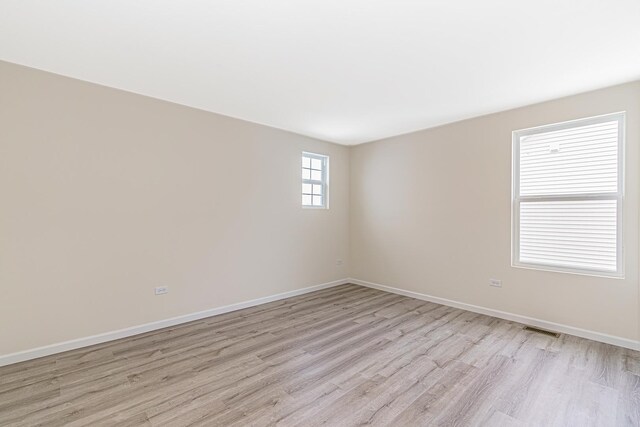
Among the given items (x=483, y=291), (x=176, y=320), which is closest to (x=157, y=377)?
(x=176, y=320)

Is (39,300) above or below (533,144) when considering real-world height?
below

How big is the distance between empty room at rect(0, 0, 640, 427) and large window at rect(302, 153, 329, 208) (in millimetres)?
384

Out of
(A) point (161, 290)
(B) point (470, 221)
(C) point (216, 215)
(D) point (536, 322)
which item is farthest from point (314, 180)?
(D) point (536, 322)

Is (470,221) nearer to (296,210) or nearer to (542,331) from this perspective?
(542,331)

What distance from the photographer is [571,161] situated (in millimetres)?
3230

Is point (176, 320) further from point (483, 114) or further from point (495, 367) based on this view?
point (483, 114)

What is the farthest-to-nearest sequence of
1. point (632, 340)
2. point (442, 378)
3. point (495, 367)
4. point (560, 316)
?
point (560, 316), point (632, 340), point (495, 367), point (442, 378)

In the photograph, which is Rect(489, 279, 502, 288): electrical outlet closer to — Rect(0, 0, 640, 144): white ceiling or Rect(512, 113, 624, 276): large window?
Rect(512, 113, 624, 276): large window

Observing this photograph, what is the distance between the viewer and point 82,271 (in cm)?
288

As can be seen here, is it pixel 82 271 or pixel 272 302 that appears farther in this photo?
pixel 272 302

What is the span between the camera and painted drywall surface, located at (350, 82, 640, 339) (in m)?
2.93

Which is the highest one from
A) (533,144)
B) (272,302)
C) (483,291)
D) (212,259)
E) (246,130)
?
(246,130)

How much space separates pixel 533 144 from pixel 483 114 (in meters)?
0.71

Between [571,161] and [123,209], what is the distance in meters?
4.96
